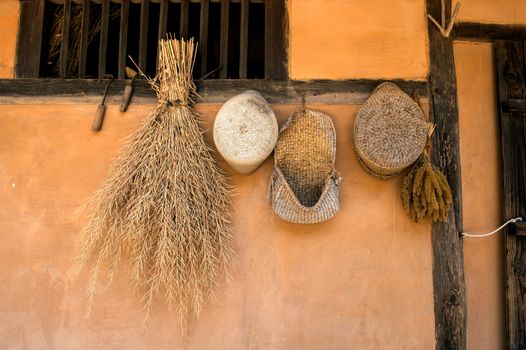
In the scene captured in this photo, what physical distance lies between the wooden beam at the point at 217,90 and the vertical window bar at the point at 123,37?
0.09m

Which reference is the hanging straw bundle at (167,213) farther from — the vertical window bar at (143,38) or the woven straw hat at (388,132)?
the woven straw hat at (388,132)

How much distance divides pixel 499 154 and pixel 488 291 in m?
0.75

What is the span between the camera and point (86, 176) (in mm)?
2619

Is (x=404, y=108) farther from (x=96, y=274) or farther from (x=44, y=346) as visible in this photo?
(x=44, y=346)

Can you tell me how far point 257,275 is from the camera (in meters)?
2.51

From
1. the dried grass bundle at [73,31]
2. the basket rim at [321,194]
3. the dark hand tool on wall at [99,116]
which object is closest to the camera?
the basket rim at [321,194]

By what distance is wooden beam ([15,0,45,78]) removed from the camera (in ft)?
8.98

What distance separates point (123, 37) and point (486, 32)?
→ 2076 mm

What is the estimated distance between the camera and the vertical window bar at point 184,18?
8.98 feet

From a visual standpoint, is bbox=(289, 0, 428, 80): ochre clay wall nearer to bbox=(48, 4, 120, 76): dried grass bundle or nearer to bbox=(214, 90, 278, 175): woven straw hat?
bbox=(214, 90, 278, 175): woven straw hat

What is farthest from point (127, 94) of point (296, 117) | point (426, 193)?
point (426, 193)

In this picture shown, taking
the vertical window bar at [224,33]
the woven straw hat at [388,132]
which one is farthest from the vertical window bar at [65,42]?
the woven straw hat at [388,132]

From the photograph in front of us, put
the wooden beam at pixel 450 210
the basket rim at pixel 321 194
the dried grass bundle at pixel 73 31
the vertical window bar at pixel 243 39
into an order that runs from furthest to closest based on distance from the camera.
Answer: the dried grass bundle at pixel 73 31, the vertical window bar at pixel 243 39, the wooden beam at pixel 450 210, the basket rim at pixel 321 194

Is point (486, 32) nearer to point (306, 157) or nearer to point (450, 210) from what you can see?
point (450, 210)
